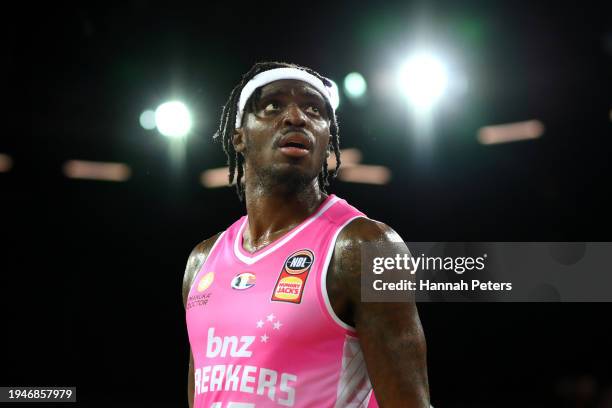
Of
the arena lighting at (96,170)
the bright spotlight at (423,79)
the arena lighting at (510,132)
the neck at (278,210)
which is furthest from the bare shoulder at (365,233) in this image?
the arena lighting at (96,170)

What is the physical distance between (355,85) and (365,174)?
3.49 ft

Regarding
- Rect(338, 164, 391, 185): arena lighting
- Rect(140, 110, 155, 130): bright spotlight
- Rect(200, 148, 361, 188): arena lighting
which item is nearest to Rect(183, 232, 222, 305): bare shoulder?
Rect(140, 110, 155, 130): bright spotlight

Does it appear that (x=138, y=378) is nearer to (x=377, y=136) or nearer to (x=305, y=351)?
(x=377, y=136)

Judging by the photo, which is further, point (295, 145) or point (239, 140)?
point (239, 140)

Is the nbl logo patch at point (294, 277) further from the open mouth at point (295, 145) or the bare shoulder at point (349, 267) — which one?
the open mouth at point (295, 145)

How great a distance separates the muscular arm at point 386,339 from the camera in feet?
5.61

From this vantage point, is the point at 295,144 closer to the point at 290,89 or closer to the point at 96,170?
the point at 290,89

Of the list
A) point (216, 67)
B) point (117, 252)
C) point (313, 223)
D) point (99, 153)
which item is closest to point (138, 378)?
point (117, 252)

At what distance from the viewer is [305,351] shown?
1.78 m

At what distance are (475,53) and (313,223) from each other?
4.55 meters

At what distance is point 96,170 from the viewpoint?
704 cm

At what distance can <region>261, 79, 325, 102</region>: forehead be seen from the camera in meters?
2.19

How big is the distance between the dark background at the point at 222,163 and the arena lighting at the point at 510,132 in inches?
3.0

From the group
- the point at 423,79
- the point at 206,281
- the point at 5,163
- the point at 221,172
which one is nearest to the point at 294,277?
the point at 206,281
